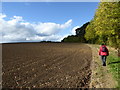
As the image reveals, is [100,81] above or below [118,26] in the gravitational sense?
below

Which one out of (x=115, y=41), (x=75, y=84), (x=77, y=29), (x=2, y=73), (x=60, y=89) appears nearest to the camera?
(x=60, y=89)

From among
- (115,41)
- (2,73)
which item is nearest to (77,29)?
(115,41)

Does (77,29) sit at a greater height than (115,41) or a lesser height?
greater

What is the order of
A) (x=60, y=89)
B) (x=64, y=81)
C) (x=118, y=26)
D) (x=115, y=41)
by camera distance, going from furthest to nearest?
(x=115, y=41), (x=118, y=26), (x=64, y=81), (x=60, y=89)

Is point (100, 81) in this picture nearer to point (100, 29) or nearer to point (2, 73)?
point (2, 73)

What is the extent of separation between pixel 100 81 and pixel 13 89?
5.21 m

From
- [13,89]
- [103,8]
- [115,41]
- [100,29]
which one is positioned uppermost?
[103,8]

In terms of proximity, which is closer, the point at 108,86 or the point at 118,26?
the point at 108,86

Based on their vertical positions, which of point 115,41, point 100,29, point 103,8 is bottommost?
point 115,41

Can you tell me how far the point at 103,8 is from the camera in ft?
77.8

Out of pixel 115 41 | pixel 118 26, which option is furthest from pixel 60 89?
pixel 115 41

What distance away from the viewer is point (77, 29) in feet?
387

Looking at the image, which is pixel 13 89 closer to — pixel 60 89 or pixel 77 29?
pixel 60 89

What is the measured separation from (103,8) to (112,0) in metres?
1.66
